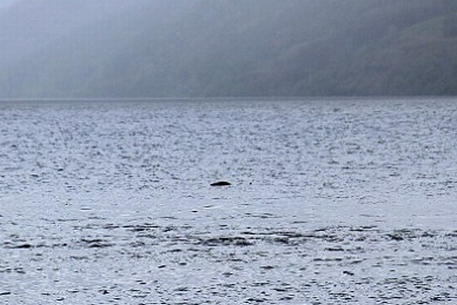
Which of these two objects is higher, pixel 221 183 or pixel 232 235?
Result: pixel 232 235

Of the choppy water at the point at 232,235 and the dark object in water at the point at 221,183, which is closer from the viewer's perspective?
the choppy water at the point at 232,235

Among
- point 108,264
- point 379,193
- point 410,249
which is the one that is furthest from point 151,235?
point 379,193

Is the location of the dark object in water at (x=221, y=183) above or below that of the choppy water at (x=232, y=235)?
below

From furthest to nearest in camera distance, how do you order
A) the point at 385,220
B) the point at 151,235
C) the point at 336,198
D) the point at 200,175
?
the point at 200,175, the point at 336,198, the point at 385,220, the point at 151,235

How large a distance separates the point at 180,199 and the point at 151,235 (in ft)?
38.8

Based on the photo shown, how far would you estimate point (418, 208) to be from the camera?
33719 mm

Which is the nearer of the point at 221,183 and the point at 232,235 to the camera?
the point at 232,235

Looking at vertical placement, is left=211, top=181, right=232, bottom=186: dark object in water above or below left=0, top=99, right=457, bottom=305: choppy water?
below

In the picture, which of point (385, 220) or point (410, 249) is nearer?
point (410, 249)

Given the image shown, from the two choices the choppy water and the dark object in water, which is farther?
the dark object in water

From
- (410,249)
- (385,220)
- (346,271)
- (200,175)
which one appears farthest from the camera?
(200,175)

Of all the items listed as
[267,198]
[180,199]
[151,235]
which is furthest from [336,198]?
[151,235]

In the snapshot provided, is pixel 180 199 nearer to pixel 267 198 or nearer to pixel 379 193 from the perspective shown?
pixel 267 198

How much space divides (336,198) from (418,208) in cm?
502
